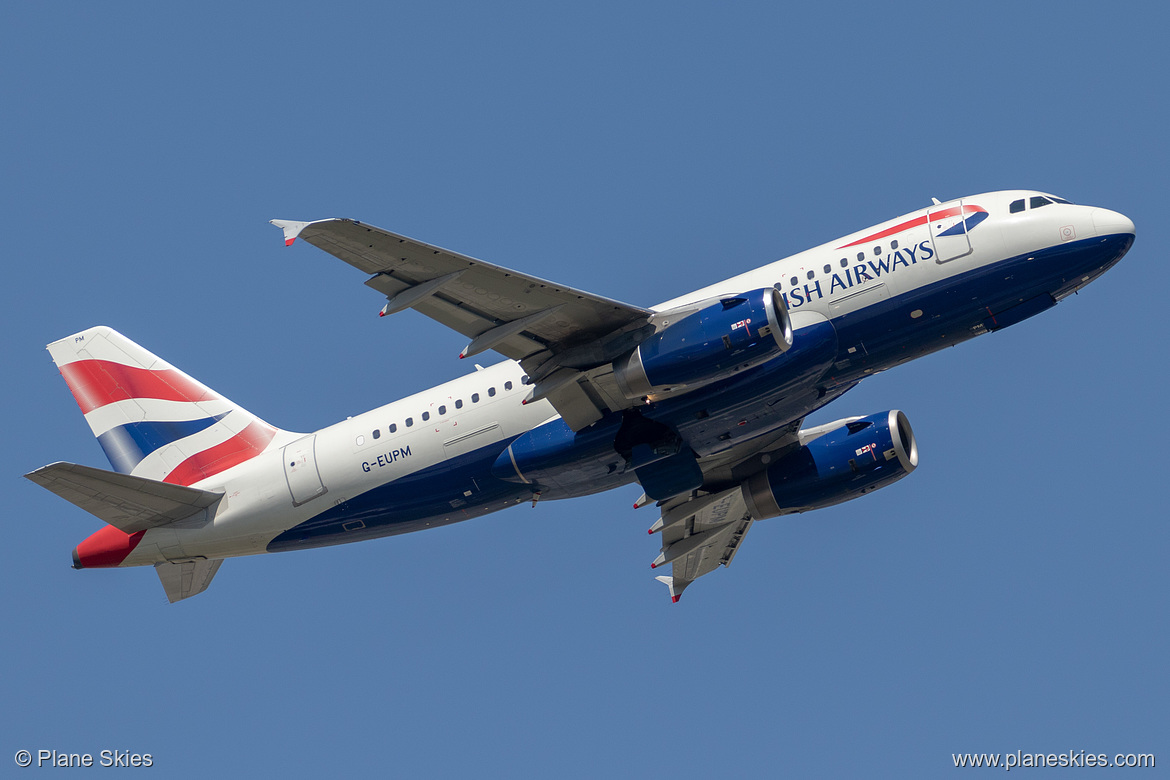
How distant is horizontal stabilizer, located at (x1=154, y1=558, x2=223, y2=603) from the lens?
137ft

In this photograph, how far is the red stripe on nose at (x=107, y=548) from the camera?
132 ft

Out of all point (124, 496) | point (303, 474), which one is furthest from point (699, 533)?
point (124, 496)

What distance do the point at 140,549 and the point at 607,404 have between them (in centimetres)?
1595

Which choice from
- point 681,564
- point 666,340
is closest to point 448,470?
point 666,340

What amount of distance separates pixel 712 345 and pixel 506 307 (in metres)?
5.65

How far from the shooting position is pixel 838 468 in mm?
42000

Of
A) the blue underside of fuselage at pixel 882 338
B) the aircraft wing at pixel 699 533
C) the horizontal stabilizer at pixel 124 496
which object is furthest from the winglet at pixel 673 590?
the horizontal stabilizer at pixel 124 496

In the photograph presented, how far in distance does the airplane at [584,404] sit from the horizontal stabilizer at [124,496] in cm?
7

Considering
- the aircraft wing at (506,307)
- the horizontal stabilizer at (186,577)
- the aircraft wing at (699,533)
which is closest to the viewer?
the aircraft wing at (506,307)

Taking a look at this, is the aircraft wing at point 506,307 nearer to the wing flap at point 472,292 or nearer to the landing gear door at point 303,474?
the wing flap at point 472,292

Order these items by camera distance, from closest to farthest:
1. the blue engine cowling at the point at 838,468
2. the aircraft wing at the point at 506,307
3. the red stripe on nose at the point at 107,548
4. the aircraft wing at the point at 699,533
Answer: the aircraft wing at the point at 506,307
the red stripe on nose at the point at 107,548
the blue engine cowling at the point at 838,468
the aircraft wing at the point at 699,533

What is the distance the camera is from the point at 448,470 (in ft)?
126

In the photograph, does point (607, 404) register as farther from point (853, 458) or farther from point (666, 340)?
point (853, 458)

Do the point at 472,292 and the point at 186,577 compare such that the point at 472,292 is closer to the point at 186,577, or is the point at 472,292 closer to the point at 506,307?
the point at 506,307
